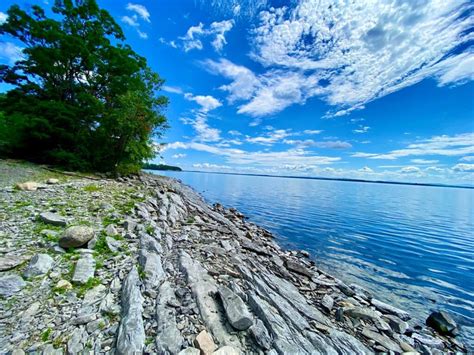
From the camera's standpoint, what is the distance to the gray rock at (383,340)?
13.8 feet

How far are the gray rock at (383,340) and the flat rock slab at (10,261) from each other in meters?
7.87

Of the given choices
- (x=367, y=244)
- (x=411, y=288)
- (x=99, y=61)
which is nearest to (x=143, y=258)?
(x=411, y=288)

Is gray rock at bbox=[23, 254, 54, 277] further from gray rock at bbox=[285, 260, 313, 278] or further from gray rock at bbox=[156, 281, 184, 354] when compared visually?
gray rock at bbox=[285, 260, 313, 278]

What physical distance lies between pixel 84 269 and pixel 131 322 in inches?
82.6

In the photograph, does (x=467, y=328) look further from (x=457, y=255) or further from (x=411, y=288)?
(x=457, y=255)

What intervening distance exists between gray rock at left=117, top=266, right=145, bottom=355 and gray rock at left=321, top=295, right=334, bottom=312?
4793 mm

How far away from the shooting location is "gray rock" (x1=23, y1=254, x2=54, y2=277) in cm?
398

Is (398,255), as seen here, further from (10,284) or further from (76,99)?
(76,99)

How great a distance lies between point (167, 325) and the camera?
331 centimetres

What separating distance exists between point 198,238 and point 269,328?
499 centimetres

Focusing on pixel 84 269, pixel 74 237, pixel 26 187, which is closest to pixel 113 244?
pixel 74 237

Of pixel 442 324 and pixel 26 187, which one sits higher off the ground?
pixel 26 187

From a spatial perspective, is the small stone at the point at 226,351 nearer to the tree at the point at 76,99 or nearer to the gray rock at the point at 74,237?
the gray rock at the point at 74,237

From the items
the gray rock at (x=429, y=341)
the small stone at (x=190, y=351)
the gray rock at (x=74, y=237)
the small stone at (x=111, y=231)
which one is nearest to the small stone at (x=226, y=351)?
the small stone at (x=190, y=351)
